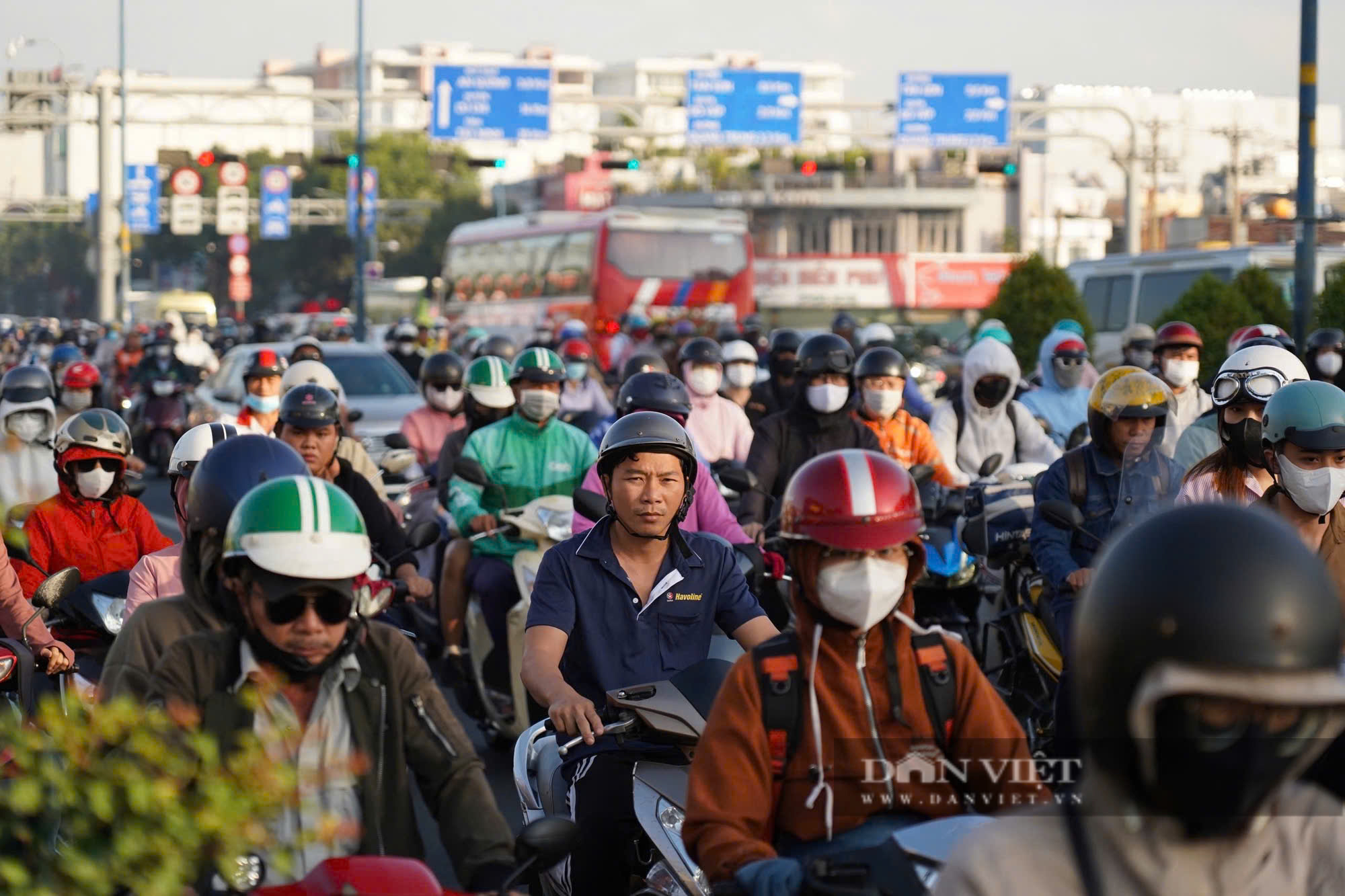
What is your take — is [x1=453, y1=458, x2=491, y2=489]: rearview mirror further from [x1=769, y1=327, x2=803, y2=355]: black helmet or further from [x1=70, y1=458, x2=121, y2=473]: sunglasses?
[x1=769, y1=327, x2=803, y2=355]: black helmet

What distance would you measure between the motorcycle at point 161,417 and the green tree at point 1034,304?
9.98 meters

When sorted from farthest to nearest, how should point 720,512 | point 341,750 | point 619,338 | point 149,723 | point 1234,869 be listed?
point 619,338 < point 720,512 < point 341,750 < point 149,723 < point 1234,869

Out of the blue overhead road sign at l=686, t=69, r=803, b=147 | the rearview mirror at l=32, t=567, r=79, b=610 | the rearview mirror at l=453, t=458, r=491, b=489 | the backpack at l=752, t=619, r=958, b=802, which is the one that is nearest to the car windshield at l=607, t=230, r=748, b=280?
the blue overhead road sign at l=686, t=69, r=803, b=147

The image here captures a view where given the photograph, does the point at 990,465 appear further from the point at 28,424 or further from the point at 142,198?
the point at 142,198

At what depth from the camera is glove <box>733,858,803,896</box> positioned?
3422 millimetres

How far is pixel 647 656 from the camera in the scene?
5547 millimetres

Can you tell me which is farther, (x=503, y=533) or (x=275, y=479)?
(x=503, y=533)

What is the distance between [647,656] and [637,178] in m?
108

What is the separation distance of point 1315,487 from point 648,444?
1.84 m

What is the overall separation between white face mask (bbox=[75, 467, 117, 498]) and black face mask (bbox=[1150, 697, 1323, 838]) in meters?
5.86

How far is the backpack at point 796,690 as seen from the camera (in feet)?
12.3

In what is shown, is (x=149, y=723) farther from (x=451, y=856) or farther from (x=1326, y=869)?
(x=1326, y=869)

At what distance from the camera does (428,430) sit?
42.6 feet

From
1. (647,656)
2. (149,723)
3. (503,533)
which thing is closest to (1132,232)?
(503,533)
